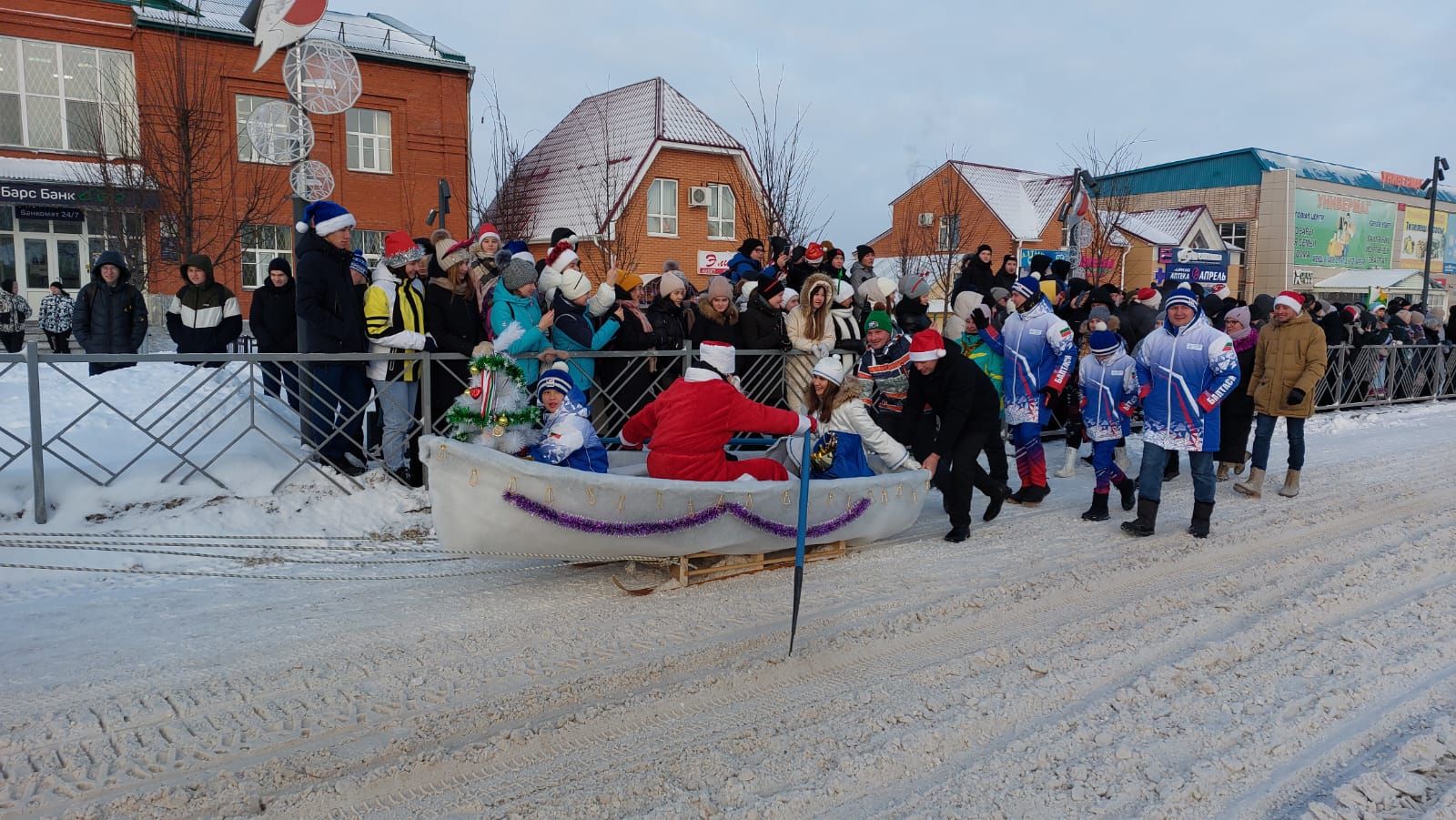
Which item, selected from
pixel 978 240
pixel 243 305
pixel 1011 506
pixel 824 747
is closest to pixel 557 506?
pixel 824 747

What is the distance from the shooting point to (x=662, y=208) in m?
29.0

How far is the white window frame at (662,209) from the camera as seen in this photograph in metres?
28.7

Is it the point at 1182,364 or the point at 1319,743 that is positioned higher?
the point at 1182,364

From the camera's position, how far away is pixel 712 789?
326 centimetres

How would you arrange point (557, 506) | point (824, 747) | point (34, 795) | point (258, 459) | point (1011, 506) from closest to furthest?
point (34, 795), point (824, 747), point (557, 506), point (258, 459), point (1011, 506)

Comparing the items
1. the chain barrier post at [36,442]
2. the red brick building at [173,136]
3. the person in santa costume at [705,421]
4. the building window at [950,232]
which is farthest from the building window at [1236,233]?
the chain barrier post at [36,442]

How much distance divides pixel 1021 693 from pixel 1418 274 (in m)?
42.2

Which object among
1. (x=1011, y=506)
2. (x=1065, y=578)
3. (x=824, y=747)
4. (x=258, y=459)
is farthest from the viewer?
(x=1011, y=506)

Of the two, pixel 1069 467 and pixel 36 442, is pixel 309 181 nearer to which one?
pixel 36 442

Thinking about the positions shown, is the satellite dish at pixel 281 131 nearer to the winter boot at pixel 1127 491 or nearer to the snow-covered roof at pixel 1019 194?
the winter boot at pixel 1127 491

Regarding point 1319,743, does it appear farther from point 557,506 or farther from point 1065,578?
point 557,506

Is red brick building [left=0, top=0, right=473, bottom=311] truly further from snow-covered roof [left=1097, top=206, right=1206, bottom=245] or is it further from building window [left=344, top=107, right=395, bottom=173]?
snow-covered roof [left=1097, top=206, right=1206, bottom=245]

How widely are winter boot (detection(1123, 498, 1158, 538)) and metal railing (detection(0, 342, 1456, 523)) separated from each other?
4104 millimetres

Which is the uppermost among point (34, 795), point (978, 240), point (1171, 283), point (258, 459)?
point (978, 240)
